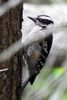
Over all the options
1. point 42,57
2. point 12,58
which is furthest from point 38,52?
point 12,58

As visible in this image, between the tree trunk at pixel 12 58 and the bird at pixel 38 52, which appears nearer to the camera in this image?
the tree trunk at pixel 12 58

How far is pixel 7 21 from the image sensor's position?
3.11 ft

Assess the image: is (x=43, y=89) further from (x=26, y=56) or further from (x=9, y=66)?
(x=26, y=56)

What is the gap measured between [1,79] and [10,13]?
0.21 metres

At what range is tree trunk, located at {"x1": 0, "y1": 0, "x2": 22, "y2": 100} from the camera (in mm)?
956

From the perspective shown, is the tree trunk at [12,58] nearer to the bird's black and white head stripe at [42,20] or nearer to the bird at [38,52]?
the bird at [38,52]

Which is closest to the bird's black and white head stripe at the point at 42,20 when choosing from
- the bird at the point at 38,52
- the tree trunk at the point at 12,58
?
the bird at the point at 38,52

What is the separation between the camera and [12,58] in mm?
1090

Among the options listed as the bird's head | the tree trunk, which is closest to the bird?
the bird's head

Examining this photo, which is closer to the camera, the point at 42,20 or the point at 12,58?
the point at 12,58

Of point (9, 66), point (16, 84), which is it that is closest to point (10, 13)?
point (9, 66)

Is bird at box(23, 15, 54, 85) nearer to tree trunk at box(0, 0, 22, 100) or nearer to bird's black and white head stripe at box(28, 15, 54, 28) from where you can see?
bird's black and white head stripe at box(28, 15, 54, 28)

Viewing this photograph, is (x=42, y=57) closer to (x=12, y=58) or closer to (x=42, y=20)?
(x=42, y=20)

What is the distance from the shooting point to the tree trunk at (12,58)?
3.14 feet
